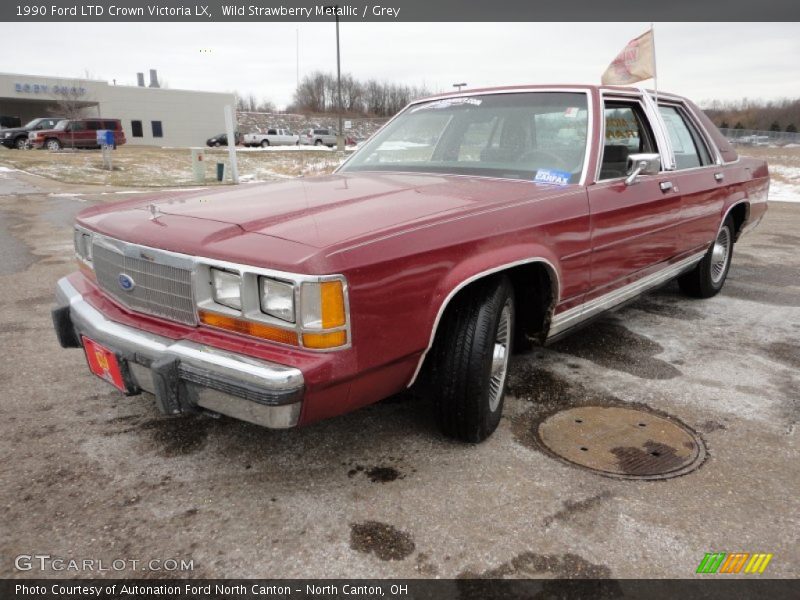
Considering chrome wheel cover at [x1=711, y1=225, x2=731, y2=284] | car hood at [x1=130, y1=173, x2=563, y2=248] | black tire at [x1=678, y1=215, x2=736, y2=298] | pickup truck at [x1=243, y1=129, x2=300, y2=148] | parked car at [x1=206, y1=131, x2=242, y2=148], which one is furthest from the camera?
parked car at [x1=206, y1=131, x2=242, y2=148]

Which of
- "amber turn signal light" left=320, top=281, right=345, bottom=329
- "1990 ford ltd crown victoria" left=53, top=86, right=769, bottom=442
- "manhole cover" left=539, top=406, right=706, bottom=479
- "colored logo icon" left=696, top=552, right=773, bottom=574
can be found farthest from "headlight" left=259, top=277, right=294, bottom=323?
"colored logo icon" left=696, top=552, right=773, bottom=574

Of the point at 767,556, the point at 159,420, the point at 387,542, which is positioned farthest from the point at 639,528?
the point at 159,420

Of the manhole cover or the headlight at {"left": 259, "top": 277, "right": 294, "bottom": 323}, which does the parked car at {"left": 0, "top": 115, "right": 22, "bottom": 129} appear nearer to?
the headlight at {"left": 259, "top": 277, "right": 294, "bottom": 323}

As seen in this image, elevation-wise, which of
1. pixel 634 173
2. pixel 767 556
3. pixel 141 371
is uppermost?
pixel 634 173

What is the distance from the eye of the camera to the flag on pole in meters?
4.49

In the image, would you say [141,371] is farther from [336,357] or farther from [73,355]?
[73,355]

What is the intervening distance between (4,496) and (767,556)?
2.75 meters

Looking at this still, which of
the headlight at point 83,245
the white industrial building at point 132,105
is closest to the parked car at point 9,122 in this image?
the white industrial building at point 132,105

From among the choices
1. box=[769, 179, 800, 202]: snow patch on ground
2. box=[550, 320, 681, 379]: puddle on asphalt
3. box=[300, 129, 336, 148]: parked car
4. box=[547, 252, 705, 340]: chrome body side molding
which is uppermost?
box=[300, 129, 336, 148]: parked car

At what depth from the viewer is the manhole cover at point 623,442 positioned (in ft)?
8.38

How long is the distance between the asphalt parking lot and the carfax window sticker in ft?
3.69

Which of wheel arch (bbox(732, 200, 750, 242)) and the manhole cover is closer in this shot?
the manhole cover

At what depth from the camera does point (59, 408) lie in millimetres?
3062

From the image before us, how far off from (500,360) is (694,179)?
2.39m
